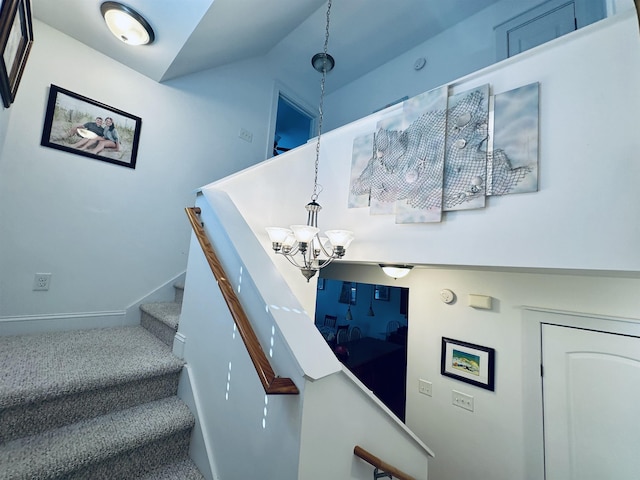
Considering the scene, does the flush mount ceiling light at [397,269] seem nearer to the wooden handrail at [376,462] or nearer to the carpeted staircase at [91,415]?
the wooden handrail at [376,462]

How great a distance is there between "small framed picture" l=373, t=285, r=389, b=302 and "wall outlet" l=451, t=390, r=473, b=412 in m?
3.16

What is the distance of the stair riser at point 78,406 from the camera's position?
1.20 m

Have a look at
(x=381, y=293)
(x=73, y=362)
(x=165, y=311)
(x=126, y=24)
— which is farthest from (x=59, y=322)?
(x=381, y=293)

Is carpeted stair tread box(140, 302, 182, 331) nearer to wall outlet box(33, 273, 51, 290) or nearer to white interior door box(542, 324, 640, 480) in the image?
wall outlet box(33, 273, 51, 290)

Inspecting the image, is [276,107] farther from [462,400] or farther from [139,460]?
[462,400]

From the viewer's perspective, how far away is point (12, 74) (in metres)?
1.55

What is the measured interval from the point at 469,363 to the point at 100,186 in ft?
11.7

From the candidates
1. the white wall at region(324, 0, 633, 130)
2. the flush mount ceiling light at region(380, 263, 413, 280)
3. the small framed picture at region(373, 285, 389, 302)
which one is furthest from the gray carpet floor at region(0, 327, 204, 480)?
the small framed picture at region(373, 285, 389, 302)

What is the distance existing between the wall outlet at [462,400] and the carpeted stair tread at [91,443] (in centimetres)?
232

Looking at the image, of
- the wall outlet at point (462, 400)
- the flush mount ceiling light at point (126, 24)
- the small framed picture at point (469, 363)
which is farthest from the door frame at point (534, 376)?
the flush mount ceiling light at point (126, 24)

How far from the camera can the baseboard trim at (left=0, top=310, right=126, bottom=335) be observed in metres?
2.00

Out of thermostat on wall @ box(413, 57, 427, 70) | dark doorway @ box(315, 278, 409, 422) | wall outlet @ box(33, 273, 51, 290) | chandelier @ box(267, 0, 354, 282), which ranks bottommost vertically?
dark doorway @ box(315, 278, 409, 422)

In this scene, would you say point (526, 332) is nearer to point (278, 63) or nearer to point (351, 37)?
point (351, 37)

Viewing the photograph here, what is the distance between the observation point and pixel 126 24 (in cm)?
206
